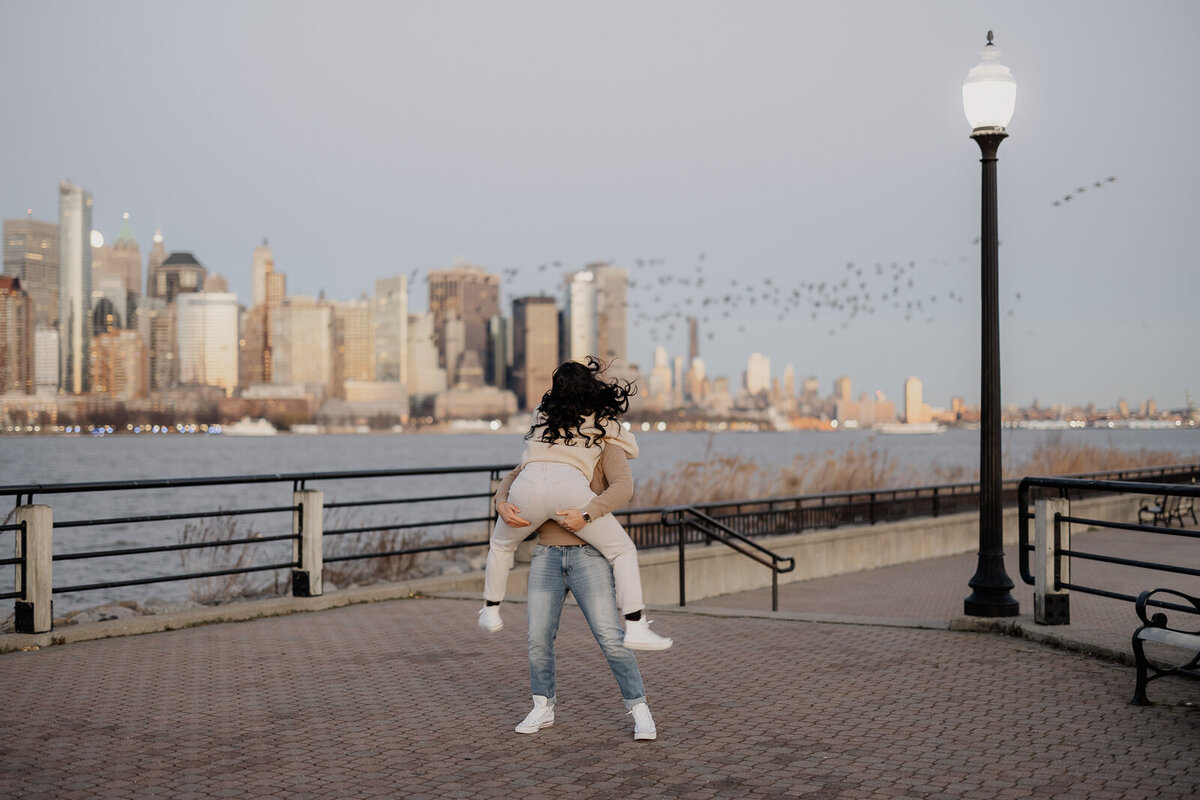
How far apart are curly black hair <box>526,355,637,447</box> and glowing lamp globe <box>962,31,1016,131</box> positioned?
226 inches

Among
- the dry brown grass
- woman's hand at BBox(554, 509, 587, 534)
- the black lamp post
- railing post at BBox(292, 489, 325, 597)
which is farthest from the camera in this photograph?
the dry brown grass

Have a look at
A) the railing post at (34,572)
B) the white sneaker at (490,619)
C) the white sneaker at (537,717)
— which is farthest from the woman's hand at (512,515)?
A: the railing post at (34,572)

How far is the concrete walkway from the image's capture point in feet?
17.9

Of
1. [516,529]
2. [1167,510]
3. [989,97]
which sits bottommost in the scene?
[1167,510]

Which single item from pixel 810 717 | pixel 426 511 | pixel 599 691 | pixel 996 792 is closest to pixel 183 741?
pixel 599 691

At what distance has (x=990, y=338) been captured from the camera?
392 inches

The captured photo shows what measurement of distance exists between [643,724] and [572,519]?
1.20 meters

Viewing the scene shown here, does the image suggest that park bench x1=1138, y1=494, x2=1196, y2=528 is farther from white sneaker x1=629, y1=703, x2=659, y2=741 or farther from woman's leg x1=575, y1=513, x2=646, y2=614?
woman's leg x1=575, y1=513, x2=646, y2=614

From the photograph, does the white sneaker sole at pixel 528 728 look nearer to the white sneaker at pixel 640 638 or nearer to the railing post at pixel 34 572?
the white sneaker at pixel 640 638

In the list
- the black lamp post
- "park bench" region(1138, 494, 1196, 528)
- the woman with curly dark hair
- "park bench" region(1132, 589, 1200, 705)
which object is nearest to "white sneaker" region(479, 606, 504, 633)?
the woman with curly dark hair

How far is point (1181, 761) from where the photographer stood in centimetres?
572

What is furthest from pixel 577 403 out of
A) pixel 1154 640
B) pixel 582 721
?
pixel 1154 640

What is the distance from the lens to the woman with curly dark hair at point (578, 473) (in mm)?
5887

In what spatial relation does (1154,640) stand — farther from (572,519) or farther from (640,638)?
(572,519)
